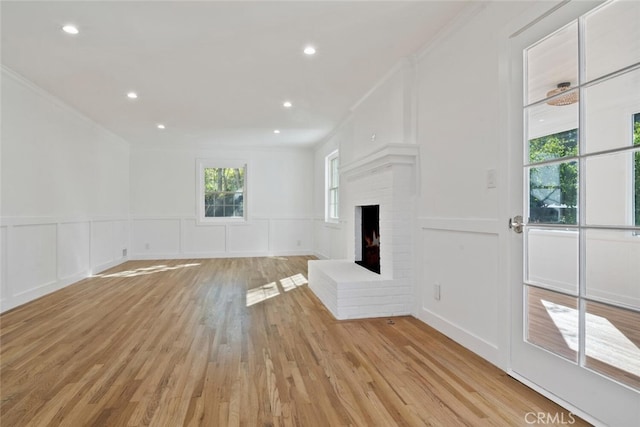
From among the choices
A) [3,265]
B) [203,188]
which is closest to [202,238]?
[203,188]

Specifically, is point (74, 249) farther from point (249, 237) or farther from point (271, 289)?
point (249, 237)

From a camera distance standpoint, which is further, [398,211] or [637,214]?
[398,211]

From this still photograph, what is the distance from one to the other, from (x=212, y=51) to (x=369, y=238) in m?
2.60

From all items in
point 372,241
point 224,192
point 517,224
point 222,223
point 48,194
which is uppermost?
point 224,192

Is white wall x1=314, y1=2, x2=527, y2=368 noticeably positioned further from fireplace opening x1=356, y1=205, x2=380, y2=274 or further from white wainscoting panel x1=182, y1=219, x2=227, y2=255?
white wainscoting panel x1=182, y1=219, x2=227, y2=255

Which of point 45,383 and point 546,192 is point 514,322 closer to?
point 546,192

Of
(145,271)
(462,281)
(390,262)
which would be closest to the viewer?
(462,281)

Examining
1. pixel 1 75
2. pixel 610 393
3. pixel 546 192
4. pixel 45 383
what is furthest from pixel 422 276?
pixel 1 75

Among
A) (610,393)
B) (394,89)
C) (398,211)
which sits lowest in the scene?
(610,393)

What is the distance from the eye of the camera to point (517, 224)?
2084 mm

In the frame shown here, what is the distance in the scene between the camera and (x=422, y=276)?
10.6 ft

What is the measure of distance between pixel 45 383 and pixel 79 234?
372 cm

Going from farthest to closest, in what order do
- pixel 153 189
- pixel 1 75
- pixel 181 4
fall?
1. pixel 153 189
2. pixel 1 75
3. pixel 181 4

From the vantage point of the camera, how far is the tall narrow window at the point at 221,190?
7980 millimetres
